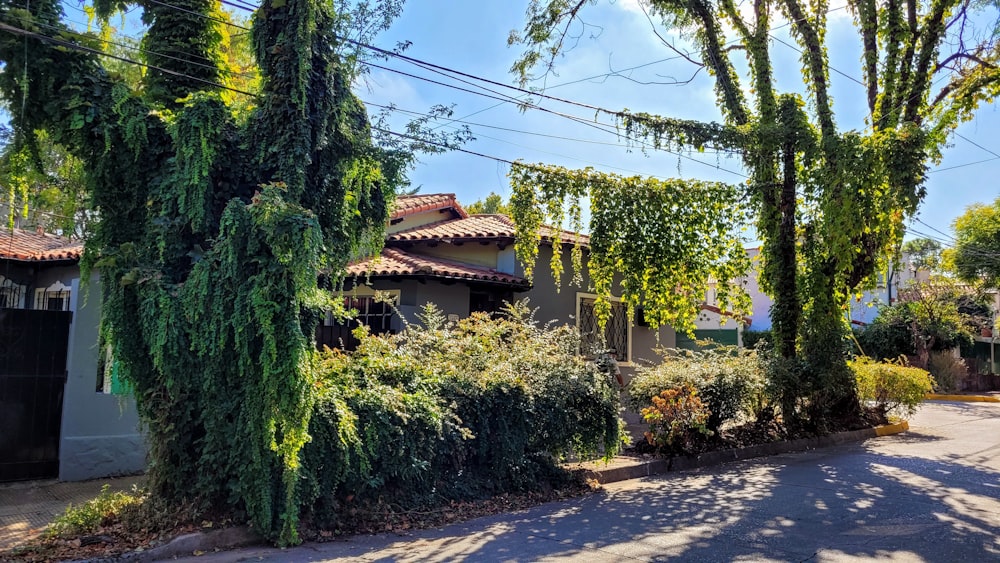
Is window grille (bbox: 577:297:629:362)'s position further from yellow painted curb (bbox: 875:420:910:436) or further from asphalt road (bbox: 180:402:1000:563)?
yellow painted curb (bbox: 875:420:910:436)

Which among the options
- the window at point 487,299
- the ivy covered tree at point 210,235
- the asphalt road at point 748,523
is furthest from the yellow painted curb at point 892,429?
the ivy covered tree at point 210,235

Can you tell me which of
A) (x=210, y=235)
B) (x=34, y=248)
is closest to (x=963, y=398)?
(x=210, y=235)

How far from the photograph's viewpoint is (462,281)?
13.2 m

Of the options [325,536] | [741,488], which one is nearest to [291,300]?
[325,536]

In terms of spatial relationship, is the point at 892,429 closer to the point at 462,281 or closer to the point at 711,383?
the point at 711,383

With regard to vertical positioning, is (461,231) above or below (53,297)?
above

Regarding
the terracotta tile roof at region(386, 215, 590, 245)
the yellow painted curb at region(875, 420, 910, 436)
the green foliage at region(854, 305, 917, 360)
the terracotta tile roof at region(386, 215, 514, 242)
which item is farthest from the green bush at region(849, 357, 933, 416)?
the green foliage at region(854, 305, 917, 360)

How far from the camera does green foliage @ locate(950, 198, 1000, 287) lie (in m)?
28.2

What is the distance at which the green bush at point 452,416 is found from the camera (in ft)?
21.5

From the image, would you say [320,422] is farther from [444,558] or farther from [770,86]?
[770,86]

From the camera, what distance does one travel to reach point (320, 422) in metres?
6.34

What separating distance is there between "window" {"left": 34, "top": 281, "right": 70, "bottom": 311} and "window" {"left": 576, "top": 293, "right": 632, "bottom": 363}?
9.83 m

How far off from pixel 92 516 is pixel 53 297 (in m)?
7.68

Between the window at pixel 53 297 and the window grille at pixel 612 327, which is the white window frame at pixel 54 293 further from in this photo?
the window grille at pixel 612 327
